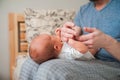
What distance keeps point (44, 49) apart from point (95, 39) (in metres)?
0.25

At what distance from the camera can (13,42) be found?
2.17 metres

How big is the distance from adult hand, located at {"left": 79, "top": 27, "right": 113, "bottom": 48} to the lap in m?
0.10

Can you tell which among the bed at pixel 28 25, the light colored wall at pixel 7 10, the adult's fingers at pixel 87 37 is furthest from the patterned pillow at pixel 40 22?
the adult's fingers at pixel 87 37

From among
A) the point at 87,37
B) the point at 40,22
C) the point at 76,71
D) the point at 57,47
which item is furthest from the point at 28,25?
the point at 76,71

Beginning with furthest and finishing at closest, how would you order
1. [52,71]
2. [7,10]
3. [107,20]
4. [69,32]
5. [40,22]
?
[7,10]
[40,22]
[107,20]
[69,32]
[52,71]

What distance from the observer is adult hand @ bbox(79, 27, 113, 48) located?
104 cm

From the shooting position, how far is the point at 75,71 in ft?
3.13

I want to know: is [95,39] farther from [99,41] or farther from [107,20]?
[107,20]

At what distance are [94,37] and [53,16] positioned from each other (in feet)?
3.32

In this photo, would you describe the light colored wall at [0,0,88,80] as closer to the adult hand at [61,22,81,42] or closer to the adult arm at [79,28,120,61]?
the adult hand at [61,22,81,42]

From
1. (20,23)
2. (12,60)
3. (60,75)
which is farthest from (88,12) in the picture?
(12,60)

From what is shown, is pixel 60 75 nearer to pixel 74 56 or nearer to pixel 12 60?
pixel 74 56

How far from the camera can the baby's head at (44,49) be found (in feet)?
3.67

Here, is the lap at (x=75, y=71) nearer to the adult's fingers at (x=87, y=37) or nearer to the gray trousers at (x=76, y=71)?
the gray trousers at (x=76, y=71)
